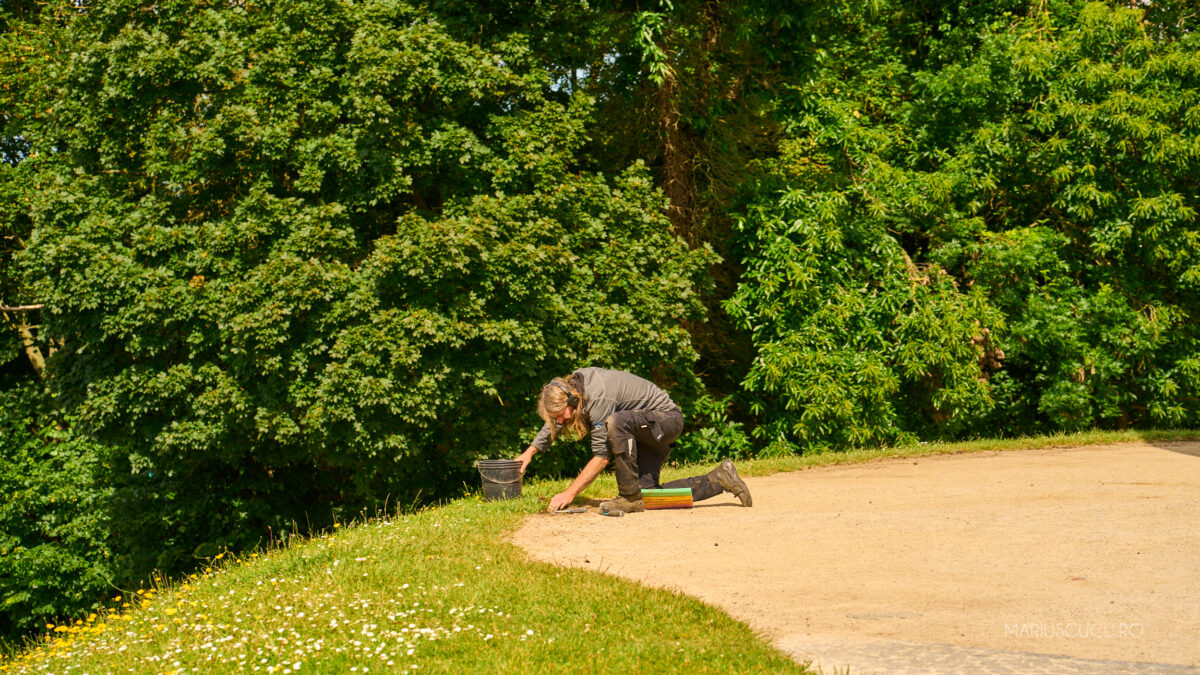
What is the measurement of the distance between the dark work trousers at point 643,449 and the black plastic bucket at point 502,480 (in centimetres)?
139

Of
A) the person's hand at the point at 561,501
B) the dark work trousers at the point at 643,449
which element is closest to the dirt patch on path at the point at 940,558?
the person's hand at the point at 561,501

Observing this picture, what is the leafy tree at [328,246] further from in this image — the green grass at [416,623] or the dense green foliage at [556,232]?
the green grass at [416,623]

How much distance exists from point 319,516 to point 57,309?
17.5ft

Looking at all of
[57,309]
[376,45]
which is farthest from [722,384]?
[57,309]

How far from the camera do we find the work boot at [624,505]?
25.7 feet

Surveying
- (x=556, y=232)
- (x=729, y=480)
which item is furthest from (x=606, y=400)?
(x=556, y=232)

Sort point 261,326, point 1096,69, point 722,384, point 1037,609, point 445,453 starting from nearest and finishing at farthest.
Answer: point 1037,609
point 261,326
point 445,453
point 1096,69
point 722,384

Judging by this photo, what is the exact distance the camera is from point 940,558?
6.39 m

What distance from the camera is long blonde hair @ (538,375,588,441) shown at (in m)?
7.29

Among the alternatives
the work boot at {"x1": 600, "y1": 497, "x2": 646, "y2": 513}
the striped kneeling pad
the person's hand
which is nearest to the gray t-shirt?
the person's hand

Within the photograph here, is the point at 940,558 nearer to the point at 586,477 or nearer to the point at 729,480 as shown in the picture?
the point at 729,480

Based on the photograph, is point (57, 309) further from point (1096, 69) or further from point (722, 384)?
point (1096, 69)

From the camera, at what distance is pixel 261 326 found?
37.1 feet

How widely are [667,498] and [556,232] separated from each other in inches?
217
